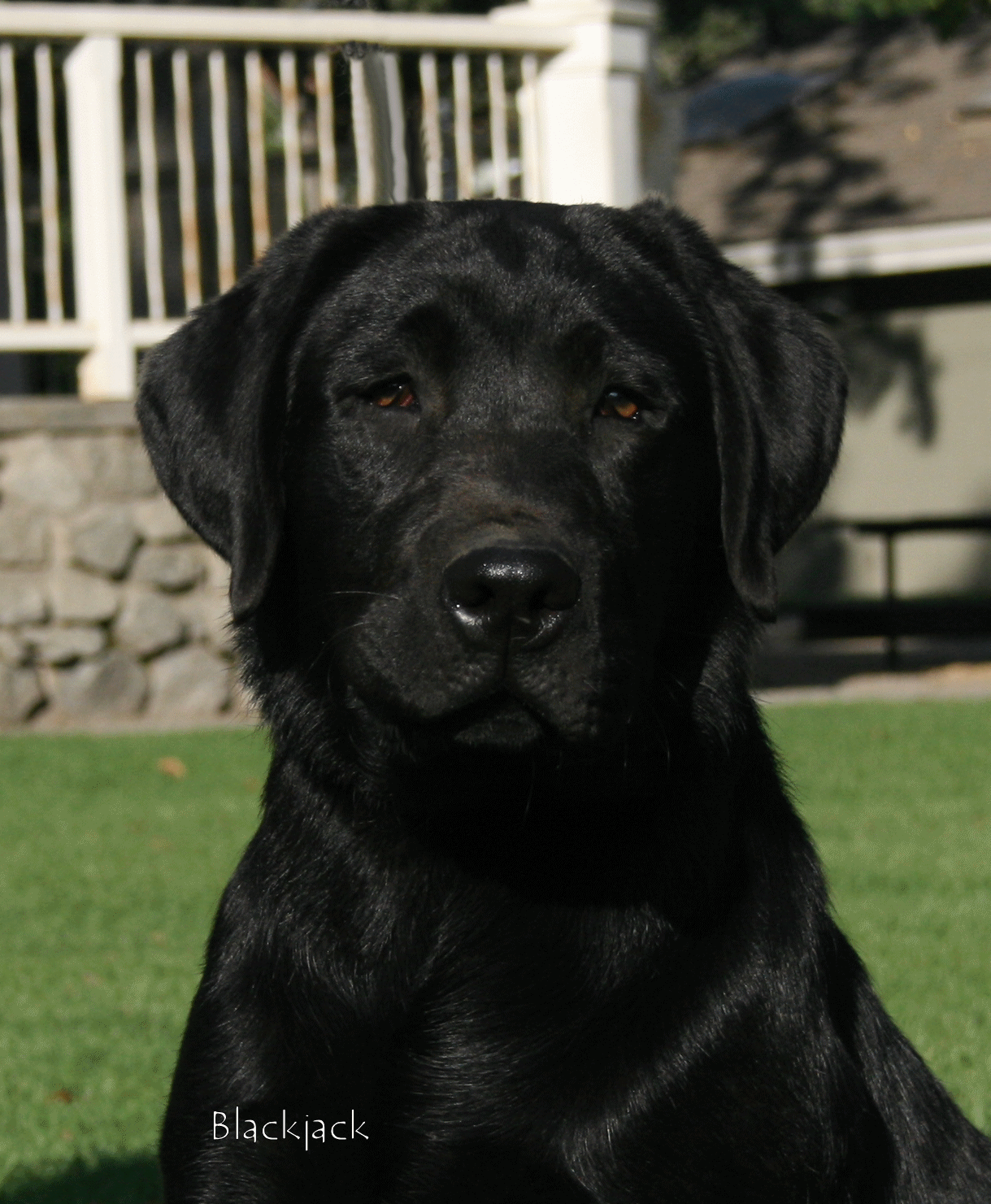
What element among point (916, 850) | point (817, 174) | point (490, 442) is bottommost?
point (916, 850)

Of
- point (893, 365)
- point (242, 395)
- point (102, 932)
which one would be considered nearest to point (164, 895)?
point (102, 932)

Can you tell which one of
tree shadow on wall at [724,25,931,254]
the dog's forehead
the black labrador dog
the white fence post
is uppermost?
tree shadow on wall at [724,25,931,254]

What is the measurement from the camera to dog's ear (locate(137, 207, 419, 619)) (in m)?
3.03

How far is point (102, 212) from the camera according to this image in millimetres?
9297

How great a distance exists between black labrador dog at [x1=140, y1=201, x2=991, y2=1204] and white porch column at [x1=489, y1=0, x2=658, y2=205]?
250 inches

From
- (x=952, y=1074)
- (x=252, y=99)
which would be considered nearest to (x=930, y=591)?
(x=252, y=99)

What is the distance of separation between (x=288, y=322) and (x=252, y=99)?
22.3 ft

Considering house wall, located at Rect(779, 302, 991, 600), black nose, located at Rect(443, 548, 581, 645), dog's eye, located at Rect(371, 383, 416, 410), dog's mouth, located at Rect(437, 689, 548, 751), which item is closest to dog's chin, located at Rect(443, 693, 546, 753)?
dog's mouth, located at Rect(437, 689, 548, 751)

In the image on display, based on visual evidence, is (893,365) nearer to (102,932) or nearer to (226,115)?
(226,115)

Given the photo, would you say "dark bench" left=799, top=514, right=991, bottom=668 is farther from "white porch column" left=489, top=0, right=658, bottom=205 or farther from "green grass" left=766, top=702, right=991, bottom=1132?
"white porch column" left=489, top=0, right=658, bottom=205

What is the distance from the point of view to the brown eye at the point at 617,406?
3.02 m

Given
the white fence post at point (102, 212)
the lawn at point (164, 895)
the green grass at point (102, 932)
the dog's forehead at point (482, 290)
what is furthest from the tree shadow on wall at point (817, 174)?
the dog's forehead at point (482, 290)

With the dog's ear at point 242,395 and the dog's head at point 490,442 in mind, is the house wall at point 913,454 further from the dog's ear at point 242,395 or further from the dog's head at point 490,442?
the dog's ear at point 242,395

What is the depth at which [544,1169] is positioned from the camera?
2586 mm
